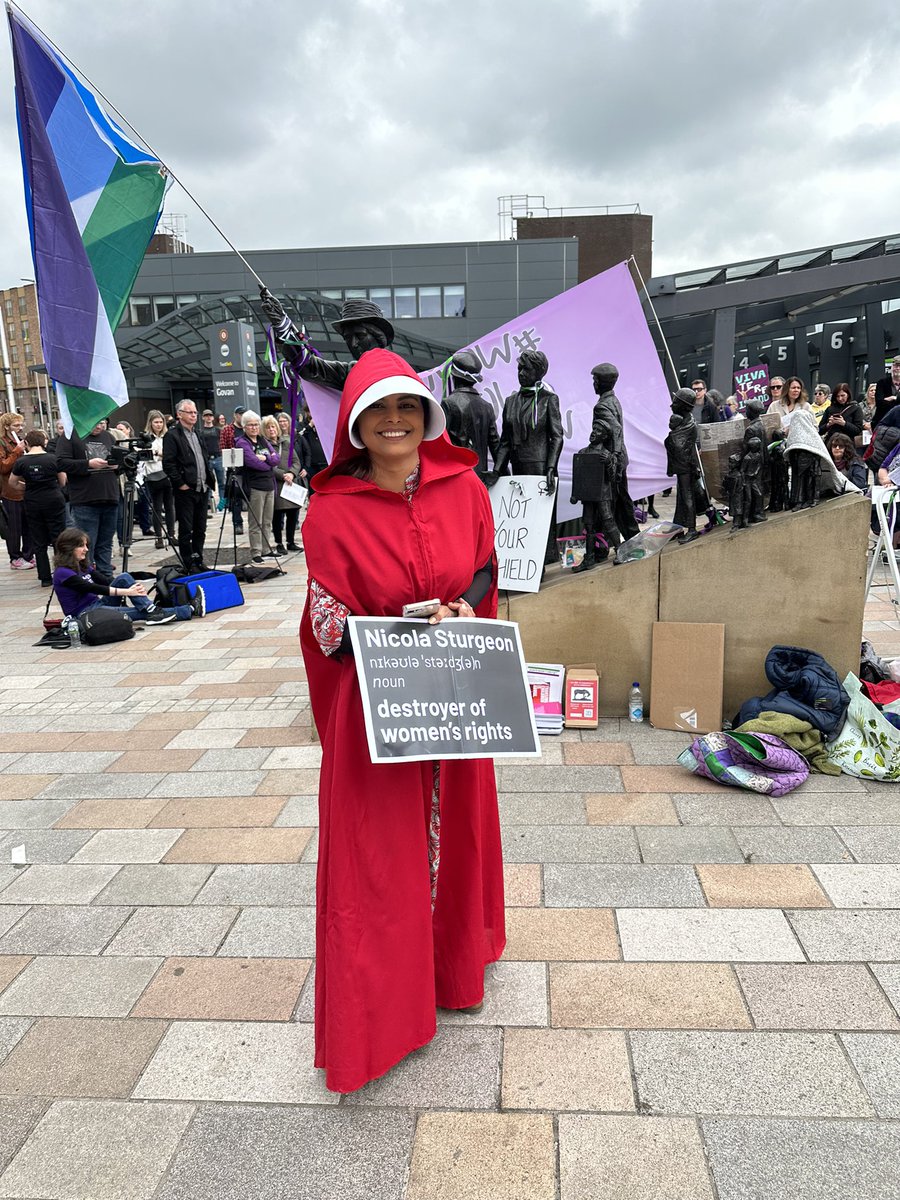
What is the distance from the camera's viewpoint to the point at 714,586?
4773 millimetres

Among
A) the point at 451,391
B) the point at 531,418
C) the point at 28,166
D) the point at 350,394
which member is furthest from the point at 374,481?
the point at 28,166

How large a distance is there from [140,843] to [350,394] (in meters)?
2.67

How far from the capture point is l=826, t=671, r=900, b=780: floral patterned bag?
4.05 meters

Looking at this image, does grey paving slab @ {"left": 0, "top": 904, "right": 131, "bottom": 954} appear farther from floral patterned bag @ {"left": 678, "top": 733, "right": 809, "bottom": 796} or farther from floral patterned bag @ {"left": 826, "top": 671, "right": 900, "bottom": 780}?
floral patterned bag @ {"left": 826, "top": 671, "right": 900, "bottom": 780}

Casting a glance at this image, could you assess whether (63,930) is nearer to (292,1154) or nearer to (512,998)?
(292,1154)

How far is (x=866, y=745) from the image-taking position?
13.6 feet

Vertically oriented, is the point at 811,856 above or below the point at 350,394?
below

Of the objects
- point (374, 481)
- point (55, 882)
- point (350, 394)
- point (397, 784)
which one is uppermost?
point (350, 394)

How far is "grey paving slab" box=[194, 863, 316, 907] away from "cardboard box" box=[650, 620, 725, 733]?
2.38 metres

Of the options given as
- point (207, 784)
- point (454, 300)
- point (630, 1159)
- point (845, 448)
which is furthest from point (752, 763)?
point (454, 300)

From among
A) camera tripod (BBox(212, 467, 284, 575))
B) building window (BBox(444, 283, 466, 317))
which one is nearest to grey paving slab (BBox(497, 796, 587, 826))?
camera tripod (BBox(212, 467, 284, 575))

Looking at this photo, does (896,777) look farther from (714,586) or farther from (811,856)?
(714,586)

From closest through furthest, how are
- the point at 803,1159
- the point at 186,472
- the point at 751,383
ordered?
the point at 803,1159 → the point at 186,472 → the point at 751,383

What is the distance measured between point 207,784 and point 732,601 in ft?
10.4
